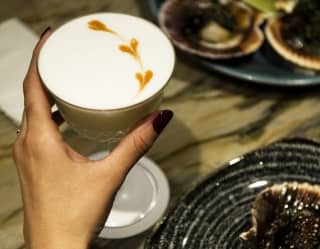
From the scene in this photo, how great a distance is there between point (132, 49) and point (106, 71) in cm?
5

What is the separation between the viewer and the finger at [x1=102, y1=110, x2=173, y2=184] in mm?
676

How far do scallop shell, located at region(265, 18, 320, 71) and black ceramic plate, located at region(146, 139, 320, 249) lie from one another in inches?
8.5

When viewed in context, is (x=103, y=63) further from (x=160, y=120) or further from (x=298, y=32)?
(x=298, y=32)

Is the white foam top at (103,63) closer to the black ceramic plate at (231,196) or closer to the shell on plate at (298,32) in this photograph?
the black ceramic plate at (231,196)

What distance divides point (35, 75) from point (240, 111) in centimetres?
42

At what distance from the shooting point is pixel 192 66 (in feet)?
3.61

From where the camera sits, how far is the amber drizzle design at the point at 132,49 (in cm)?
74

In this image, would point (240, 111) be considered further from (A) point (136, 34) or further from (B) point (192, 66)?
(A) point (136, 34)

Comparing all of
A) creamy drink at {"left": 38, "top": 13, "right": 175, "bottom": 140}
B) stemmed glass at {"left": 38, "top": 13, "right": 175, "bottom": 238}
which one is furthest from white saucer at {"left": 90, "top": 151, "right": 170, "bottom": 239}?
creamy drink at {"left": 38, "top": 13, "right": 175, "bottom": 140}

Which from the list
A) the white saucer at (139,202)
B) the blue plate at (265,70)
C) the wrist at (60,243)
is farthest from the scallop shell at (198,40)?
the wrist at (60,243)

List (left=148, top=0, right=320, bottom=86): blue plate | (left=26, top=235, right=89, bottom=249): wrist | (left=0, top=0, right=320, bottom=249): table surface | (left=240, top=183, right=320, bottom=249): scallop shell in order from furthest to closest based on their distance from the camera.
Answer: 1. (left=148, top=0, right=320, bottom=86): blue plate
2. (left=0, top=0, right=320, bottom=249): table surface
3. (left=240, top=183, right=320, bottom=249): scallop shell
4. (left=26, top=235, right=89, bottom=249): wrist

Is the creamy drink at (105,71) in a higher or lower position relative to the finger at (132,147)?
higher

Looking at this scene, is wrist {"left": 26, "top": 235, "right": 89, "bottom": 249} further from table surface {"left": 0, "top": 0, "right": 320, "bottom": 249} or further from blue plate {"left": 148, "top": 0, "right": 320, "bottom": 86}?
blue plate {"left": 148, "top": 0, "right": 320, "bottom": 86}

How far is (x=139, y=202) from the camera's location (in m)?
0.91
